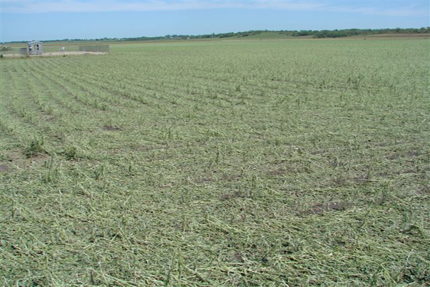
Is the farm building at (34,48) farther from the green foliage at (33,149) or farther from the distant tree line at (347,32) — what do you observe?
the distant tree line at (347,32)

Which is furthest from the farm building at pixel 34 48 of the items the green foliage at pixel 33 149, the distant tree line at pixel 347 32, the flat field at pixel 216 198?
the distant tree line at pixel 347 32

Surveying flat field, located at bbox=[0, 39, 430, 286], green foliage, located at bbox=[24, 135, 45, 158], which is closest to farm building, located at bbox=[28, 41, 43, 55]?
flat field, located at bbox=[0, 39, 430, 286]

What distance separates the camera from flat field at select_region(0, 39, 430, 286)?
2.87 meters

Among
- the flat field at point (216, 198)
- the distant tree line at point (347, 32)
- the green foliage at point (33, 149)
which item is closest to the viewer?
the flat field at point (216, 198)

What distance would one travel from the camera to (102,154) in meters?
5.61

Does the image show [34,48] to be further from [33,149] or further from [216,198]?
[216,198]

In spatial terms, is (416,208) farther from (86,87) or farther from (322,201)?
(86,87)

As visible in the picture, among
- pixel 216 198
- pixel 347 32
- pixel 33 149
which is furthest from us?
pixel 347 32

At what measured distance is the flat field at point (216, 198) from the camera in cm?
287

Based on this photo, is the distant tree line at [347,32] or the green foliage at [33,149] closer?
the green foliage at [33,149]

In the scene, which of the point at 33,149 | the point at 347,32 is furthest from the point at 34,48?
the point at 347,32

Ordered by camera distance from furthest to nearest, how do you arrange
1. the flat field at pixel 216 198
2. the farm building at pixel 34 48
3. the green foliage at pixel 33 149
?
the farm building at pixel 34 48 < the green foliage at pixel 33 149 < the flat field at pixel 216 198

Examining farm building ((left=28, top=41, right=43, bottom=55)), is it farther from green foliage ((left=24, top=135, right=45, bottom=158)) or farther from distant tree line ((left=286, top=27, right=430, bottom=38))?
distant tree line ((left=286, top=27, right=430, bottom=38))

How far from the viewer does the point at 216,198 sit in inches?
161
